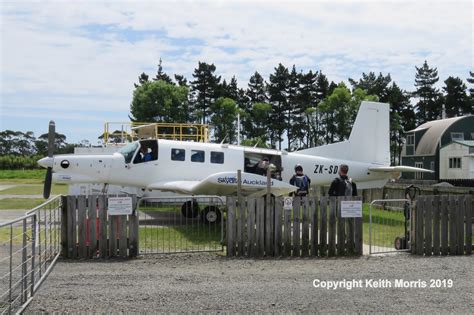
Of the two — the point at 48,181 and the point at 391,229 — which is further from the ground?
the point at 48,181

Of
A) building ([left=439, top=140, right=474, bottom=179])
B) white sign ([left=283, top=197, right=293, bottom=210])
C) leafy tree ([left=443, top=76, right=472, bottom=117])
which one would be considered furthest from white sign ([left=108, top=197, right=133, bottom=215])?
leafy tree ([left=443, top=76, right=472, bottom=117])

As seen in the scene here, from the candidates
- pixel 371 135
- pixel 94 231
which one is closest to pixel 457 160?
pixel 371 135

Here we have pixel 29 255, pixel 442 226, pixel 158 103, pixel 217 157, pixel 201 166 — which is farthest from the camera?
pixel 158 103

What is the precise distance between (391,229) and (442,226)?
13.7 ft

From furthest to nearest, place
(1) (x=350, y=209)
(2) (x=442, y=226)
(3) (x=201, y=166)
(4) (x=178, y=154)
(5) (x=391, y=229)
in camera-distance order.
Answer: (3) (x=201, y=166), (4) (x=178, y=154), (5) (x=391, y=229), (2) (x=442, y=226), (1) (x=350, y=209)

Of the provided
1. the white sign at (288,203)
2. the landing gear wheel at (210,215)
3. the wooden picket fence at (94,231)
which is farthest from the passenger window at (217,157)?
the wooden picket fence at (94,231)

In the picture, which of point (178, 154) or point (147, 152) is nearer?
point (147, 152)

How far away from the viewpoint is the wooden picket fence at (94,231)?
9.73 metres

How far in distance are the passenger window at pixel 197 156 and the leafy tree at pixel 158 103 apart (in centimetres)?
4806

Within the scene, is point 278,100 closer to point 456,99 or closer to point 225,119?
point 225,119

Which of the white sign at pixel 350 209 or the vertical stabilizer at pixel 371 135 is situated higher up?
the vertical stabilizer at pixel 371 135

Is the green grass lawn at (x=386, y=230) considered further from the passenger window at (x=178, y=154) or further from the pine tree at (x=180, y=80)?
the pine tree at (x=180, y=80)

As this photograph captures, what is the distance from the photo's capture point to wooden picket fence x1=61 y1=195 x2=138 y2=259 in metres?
9.73

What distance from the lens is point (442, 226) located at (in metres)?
10.6
